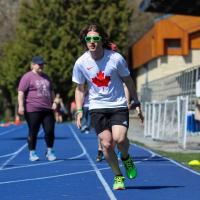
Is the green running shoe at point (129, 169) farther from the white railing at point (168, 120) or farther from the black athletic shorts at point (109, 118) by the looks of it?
the white railing at point (168, 120)

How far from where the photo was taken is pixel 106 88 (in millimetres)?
8703

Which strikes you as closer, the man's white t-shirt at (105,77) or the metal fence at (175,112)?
the man's white t-shirt at (105,77)

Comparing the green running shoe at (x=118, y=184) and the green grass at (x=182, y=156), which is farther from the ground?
the green running shoe at (x=118, y=184)

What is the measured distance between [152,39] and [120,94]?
136ft

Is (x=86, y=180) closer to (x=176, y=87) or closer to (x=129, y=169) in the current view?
(x=129, y=169)

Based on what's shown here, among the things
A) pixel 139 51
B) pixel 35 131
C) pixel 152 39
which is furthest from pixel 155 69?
pixel 35 131

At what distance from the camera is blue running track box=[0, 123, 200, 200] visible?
8.42 m

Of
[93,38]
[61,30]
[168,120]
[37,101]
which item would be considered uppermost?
[61,30]

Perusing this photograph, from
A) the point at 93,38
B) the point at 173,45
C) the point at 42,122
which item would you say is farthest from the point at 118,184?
the point at 173,45

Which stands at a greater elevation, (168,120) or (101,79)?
(101,79)

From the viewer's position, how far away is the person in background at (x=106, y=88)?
341 inches

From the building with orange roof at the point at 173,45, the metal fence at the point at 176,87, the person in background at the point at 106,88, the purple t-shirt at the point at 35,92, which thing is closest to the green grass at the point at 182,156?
the purple t-shirt at the point at 35,92

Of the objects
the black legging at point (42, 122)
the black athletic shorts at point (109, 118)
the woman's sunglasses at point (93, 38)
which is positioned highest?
the woman's sunglasses at point (93, 38)

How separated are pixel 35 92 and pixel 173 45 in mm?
36898
